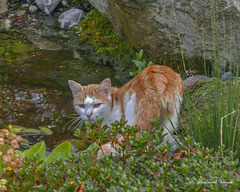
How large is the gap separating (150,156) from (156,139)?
117 mm

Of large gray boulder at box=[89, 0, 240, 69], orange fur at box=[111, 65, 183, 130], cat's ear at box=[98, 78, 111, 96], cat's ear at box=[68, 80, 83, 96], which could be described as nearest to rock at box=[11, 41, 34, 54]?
large gray boulder at box=[89, 0, 240, 69]

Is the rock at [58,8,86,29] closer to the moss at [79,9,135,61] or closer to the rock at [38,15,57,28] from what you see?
the rock at [38,15,57,28]

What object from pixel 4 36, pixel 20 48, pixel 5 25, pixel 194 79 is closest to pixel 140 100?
pixel 194 79

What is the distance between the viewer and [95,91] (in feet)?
14.7

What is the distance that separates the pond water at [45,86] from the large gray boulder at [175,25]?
93cm

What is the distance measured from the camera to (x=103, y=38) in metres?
6.71

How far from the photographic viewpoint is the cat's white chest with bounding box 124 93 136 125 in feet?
12.2

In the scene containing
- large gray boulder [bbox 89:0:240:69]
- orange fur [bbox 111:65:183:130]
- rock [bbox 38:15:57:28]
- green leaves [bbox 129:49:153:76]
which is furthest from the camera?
rock [bbox 38:15:57:28]

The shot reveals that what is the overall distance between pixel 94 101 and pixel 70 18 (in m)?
3.98

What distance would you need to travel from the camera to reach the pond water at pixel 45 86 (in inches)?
195

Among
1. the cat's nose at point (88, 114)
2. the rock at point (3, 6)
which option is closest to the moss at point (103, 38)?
the cat's nose at point (88, 114)

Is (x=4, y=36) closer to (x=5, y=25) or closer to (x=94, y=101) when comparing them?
(x=5, y=25)

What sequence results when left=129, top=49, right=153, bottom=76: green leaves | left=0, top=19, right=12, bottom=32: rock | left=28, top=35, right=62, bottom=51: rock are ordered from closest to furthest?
left=129, top=49, right=153, bottom=76: green leaves → left=28, top=35, right=62, bottom=51: rock → left=0, top=19, right=12, bottom=32: rock

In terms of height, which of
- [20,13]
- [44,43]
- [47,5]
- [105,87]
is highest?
[47,5]
